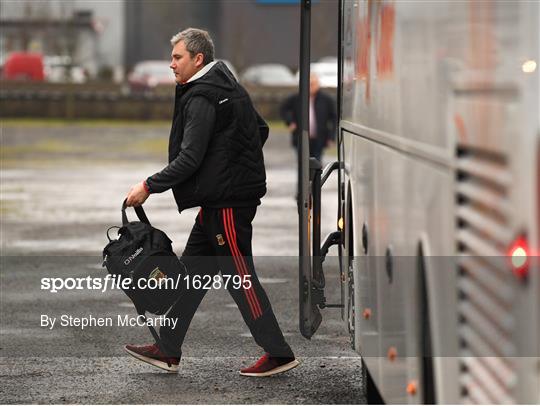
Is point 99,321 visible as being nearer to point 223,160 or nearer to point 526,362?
point 223,160

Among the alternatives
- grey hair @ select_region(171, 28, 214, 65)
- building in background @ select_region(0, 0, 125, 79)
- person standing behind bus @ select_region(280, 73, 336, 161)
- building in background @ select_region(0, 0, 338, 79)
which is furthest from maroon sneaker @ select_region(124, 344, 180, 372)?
building in background @ select_region(0, 0, 125, 79)

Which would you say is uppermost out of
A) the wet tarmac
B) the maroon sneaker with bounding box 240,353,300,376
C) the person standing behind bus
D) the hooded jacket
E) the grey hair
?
the grey hair

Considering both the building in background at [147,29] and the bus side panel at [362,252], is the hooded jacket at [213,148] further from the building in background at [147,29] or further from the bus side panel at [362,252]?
the building in background at [147,29]

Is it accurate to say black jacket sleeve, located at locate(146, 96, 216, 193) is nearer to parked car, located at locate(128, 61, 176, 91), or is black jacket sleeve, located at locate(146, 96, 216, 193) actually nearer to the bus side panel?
the bus side panel

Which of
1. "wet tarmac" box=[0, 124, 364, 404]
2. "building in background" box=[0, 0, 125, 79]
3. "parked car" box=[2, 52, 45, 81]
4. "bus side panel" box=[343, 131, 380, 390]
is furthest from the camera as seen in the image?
"building in background" box=[0, 0, 125, 79]

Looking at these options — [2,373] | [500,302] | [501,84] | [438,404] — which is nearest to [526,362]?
[500,302]

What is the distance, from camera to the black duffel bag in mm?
7832

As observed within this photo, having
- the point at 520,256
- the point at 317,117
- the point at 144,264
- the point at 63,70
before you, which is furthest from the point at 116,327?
the point at 63,70

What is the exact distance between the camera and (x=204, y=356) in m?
8.70

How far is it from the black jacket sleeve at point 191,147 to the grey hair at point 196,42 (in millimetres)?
272

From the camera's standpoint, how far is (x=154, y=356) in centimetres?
808

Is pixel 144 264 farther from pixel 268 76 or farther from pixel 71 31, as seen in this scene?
pixel 71 31

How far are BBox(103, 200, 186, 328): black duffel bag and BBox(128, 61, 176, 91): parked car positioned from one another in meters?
45.4

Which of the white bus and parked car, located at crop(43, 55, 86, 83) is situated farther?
parked car, located at crop(43, 55, 86, 83)
